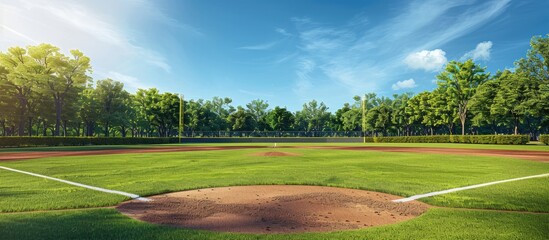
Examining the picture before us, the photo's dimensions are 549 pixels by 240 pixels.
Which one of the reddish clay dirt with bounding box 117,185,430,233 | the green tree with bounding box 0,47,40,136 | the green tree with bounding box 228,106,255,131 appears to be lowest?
the reddish clay dirt with bounding box 117,185,430,233

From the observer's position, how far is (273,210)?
248 inches

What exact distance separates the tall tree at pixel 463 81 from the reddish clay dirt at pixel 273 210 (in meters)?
64.5

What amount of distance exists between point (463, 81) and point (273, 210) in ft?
224

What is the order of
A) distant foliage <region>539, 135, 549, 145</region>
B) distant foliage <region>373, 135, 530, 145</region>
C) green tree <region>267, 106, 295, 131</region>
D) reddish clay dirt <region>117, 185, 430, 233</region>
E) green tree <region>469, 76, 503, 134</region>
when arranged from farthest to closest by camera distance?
1. green tree <region>267, 106, 295, 131</region>
2. green tree <region>469, 76, 503, 134</region>
3. distant foliage <region>373, 135, 530, 145</region>
4. distant foliage <region>539, 135, 549, 145</region>
5. reddish clay dirt <region>117, 185, 430, 233</region>

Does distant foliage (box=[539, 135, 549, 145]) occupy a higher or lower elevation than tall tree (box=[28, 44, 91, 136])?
lower

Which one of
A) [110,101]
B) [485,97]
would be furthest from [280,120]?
[485,97]

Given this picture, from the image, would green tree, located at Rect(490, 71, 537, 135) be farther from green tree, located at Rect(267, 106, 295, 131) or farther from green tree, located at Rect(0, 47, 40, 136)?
green tree, located at Rect(0, 47, 40, 136)

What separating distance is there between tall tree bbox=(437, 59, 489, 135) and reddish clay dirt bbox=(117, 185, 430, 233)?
6451cm

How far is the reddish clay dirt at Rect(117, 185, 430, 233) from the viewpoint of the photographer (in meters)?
5.29

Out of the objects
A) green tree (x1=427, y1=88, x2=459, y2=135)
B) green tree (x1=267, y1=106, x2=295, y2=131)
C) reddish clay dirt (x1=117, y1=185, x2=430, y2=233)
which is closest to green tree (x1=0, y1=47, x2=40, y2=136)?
reddish clay dirt (x1=117, y1=185, x2=430, y2=233)

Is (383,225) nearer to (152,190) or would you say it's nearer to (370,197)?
(370,197)

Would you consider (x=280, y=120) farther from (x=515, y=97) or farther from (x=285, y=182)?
(x=285, y=182)

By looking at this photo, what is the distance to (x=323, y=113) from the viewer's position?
397 ft

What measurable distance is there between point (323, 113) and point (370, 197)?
11459cm
